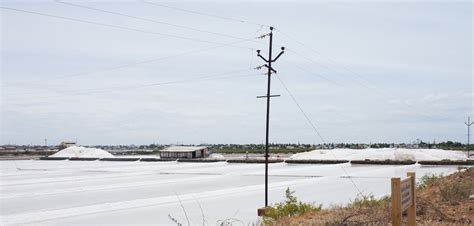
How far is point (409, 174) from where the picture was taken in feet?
22.0

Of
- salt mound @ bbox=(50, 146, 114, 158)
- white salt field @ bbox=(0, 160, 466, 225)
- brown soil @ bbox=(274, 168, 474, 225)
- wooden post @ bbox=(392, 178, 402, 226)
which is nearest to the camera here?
wooden post @ bbox=(392, 178, 402, 226)

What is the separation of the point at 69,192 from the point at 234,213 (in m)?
8.16

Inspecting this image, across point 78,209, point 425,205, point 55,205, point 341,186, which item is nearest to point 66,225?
point 78,209

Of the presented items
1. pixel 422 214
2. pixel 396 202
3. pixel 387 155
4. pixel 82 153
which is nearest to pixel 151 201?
pixel 422 214

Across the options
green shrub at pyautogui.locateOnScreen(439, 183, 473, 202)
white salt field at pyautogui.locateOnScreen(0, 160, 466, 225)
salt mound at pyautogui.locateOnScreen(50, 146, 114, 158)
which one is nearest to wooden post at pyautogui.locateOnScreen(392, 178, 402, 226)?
white salt field at pyautogui.locateOnScreen(0, 160, 466, 225)

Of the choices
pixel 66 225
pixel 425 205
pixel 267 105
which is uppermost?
pixel 267 105

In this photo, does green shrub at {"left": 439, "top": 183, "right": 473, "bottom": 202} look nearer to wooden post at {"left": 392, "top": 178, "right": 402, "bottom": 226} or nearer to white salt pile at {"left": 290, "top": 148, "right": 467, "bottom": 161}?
wooden post at {"left": 392, "top": 178, "right": 402, "bottom": 226}

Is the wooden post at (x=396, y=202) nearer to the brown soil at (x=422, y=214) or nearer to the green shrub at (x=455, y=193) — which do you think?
the brown soil at (x=422, y=214)

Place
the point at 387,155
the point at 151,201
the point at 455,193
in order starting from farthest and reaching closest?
the point at 387,155, the point at 151,201, the point at 455,193

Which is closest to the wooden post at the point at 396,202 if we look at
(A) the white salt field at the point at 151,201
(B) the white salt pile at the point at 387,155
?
(A) the white salt field at the point at 151,201

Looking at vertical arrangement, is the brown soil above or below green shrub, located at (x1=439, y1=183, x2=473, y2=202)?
below

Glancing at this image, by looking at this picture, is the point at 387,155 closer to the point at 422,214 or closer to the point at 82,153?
the point at 82,153

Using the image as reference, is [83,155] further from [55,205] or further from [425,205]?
[425,205]

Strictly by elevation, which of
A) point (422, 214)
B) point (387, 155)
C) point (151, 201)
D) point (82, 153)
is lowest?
point (151, 201)
